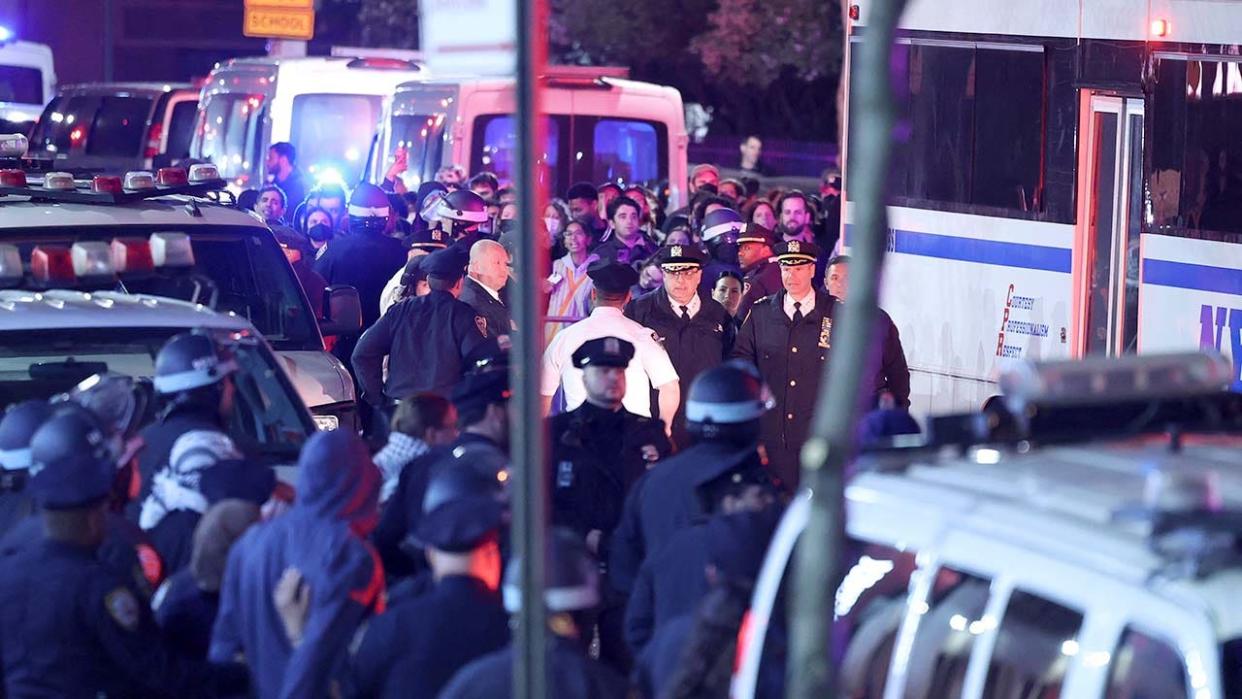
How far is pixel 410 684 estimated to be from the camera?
17.4 ft

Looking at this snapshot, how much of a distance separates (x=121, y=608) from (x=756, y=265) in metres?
7.99

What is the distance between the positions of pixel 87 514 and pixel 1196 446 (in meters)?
2.84

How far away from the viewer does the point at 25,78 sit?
36.6 m

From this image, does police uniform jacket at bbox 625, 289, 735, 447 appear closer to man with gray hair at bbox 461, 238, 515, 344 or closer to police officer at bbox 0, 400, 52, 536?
man with gray hair at bbox 461, 238, 515, 344

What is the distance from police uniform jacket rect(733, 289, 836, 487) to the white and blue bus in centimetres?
142

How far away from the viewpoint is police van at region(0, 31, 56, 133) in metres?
35.7

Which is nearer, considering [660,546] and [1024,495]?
[1024,495]

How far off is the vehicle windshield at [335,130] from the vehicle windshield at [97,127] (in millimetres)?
4464

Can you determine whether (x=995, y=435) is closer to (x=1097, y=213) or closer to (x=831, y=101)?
(x=1097, y=213)

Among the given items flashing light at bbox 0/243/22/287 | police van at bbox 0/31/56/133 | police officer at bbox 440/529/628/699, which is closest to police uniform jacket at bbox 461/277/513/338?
flashing light at bbox 0/243/22/287

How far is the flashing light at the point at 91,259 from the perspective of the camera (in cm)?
950

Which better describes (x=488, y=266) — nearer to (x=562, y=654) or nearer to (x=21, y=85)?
(x=562, y=654)

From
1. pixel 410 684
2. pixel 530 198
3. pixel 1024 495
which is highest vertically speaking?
pixel 530 198

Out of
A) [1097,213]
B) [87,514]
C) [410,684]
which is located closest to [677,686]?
[410,684]
